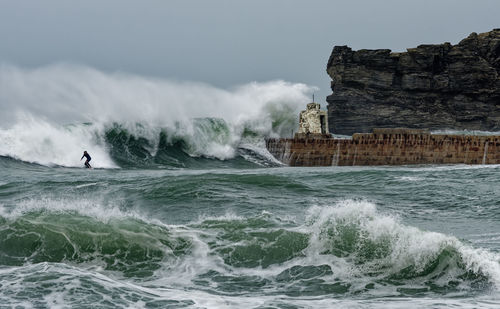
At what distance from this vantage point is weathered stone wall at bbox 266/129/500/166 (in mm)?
28175

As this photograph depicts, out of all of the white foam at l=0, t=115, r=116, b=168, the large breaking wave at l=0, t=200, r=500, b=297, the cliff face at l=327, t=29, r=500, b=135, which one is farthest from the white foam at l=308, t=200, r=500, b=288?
the cliff face at l=327, t=29, r=500, b=135

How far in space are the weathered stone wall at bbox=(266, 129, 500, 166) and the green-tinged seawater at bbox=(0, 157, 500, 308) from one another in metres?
15.4

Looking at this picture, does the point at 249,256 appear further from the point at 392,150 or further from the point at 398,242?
the point at 392,150

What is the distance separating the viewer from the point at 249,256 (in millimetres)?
8781

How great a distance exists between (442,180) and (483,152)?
11.7 m

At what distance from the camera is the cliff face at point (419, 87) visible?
74375 mm

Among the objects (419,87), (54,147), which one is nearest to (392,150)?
(54,147)

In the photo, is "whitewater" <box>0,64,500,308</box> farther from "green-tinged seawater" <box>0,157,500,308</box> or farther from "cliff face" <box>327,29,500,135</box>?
"cliff face" <box>327,29,500,135</box>

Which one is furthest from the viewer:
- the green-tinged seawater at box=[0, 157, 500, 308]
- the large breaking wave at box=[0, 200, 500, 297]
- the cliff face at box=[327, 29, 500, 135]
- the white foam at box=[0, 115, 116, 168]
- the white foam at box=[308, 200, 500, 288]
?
the cliff face at box=[327, 29, 500, 135]

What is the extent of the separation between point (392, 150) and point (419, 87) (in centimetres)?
4891

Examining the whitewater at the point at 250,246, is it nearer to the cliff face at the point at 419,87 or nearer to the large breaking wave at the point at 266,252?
the large breaking wave at the point at 266,252

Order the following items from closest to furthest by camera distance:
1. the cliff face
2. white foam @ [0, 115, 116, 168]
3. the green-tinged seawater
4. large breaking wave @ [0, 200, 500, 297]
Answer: the green-tinged seawater, large breaking wave @ [0, 200, 500, 297], white foam @ [0, 115, 116, 168], the cliff face

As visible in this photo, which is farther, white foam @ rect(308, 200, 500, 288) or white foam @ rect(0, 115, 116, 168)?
white foam @ rect(0, 115, 116, 168)

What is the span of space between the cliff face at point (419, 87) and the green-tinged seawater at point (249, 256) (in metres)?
62.9
